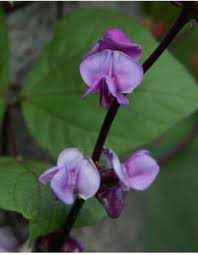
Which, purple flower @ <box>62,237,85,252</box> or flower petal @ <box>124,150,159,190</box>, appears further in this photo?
purple flower @ <box>62,237,85,252</box>

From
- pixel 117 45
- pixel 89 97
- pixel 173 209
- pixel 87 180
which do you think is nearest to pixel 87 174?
pixel 87 180

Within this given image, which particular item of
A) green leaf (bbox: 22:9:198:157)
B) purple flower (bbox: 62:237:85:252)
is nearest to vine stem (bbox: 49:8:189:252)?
purple flower (bbox: 62:237:85:252)

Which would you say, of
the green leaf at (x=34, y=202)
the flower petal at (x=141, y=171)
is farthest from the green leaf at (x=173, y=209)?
the flower petal at (x=141, y=171)

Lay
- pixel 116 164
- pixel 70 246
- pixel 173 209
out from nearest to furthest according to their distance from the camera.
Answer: pixel 116 164 < pixel 70 246 < pixel 173 209

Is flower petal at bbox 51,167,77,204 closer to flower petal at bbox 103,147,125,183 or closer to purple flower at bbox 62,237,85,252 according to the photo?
flower petal at bbox 103,147,125,183

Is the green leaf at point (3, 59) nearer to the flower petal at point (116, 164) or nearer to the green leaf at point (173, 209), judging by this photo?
the flower petal at point (116, 164)

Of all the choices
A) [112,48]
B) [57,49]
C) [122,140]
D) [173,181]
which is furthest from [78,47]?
[173,181]

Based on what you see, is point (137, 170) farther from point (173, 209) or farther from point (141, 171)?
point (173, 209)
